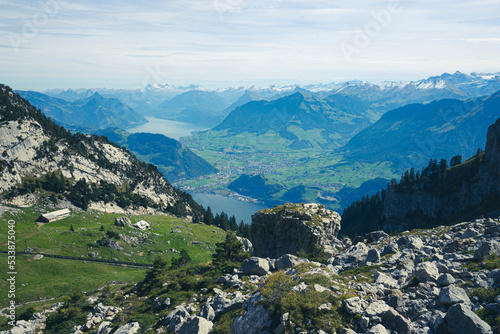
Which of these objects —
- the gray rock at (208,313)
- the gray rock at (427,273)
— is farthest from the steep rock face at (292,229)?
the gray rock at (427,273)

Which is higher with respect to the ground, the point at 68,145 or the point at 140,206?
the point at 68,145

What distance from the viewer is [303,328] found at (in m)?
21.8

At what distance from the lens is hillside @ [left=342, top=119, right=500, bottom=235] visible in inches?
3994

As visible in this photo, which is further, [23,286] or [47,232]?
[47,232]

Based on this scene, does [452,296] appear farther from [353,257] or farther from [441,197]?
[441,197]

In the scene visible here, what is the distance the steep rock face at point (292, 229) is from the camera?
6131cm

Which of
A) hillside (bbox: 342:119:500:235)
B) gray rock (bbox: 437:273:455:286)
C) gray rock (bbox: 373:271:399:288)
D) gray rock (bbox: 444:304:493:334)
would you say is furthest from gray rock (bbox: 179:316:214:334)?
hillside (bbox: 342:119:500:235)

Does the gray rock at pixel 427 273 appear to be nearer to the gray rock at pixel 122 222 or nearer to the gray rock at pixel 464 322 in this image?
the gray rock at pixel 464 322

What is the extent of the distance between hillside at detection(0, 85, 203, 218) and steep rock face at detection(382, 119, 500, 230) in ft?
395

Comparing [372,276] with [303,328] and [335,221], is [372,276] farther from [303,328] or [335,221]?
[335,221]

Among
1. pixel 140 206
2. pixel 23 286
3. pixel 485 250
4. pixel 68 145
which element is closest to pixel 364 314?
pixel 485 250

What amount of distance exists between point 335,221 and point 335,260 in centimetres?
2494

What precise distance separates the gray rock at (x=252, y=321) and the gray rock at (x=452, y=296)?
41.5 feet

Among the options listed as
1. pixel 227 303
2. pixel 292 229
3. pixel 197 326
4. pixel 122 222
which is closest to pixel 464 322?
pixel 227 303
